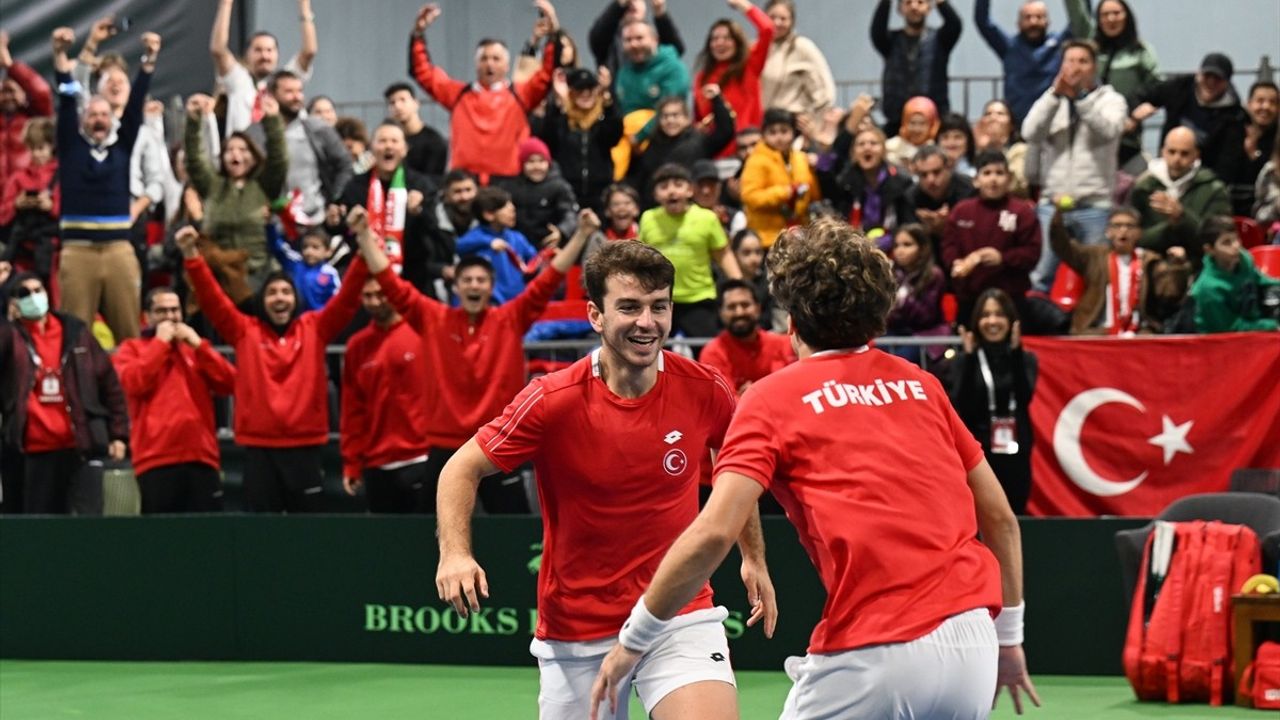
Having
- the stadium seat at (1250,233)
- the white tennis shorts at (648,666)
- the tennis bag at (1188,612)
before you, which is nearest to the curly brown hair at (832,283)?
the white tennis shorts at (648,666)

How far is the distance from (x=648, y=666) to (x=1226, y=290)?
780 cm

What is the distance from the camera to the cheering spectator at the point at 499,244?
1358 centimetres

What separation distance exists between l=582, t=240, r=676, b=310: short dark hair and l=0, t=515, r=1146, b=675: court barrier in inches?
218

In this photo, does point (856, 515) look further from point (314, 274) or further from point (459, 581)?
point (314, 274)

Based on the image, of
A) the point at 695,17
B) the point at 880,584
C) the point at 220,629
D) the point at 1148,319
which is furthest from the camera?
the point at 695,17

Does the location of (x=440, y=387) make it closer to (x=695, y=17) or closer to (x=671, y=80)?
(x=671, y=80)

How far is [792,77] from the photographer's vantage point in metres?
15.9

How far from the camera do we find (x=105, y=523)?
481 inches

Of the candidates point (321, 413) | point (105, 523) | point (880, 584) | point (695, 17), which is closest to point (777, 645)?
point (321, 413)

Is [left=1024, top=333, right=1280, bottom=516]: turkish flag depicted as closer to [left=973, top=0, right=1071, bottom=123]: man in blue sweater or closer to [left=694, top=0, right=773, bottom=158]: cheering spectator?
[left=973, top=0, right=1071, bottom=123]: man in blue sweater

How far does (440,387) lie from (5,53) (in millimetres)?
6167

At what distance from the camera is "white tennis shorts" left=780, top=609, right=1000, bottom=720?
13.6 feet

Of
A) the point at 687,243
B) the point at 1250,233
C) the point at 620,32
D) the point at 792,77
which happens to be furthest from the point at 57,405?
the point at 1250,233

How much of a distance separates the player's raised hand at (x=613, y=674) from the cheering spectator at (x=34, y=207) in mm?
11868
